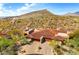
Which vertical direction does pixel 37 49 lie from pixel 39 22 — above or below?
below

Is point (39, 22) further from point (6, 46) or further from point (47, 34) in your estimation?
point (6, 46)

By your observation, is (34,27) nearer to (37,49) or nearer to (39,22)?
(39,22)

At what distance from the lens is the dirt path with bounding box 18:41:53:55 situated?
1370 mm

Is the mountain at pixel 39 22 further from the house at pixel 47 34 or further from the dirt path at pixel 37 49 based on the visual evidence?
the dirt path at pixel 37 49

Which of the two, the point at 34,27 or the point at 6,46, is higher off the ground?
the point at 34,27

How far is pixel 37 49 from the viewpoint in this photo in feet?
4.52

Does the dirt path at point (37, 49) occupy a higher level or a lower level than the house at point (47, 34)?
lower

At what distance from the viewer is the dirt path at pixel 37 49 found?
4.50ft

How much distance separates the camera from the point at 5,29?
142 cm

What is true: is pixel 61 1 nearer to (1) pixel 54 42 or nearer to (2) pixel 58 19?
(2) pixel 58 19

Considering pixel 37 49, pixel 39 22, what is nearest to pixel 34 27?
pixel 39 22

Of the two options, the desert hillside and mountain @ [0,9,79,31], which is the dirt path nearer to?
the desert hillside

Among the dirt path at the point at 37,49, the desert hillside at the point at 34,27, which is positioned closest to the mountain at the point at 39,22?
the desert hillside at the point at 34,27
